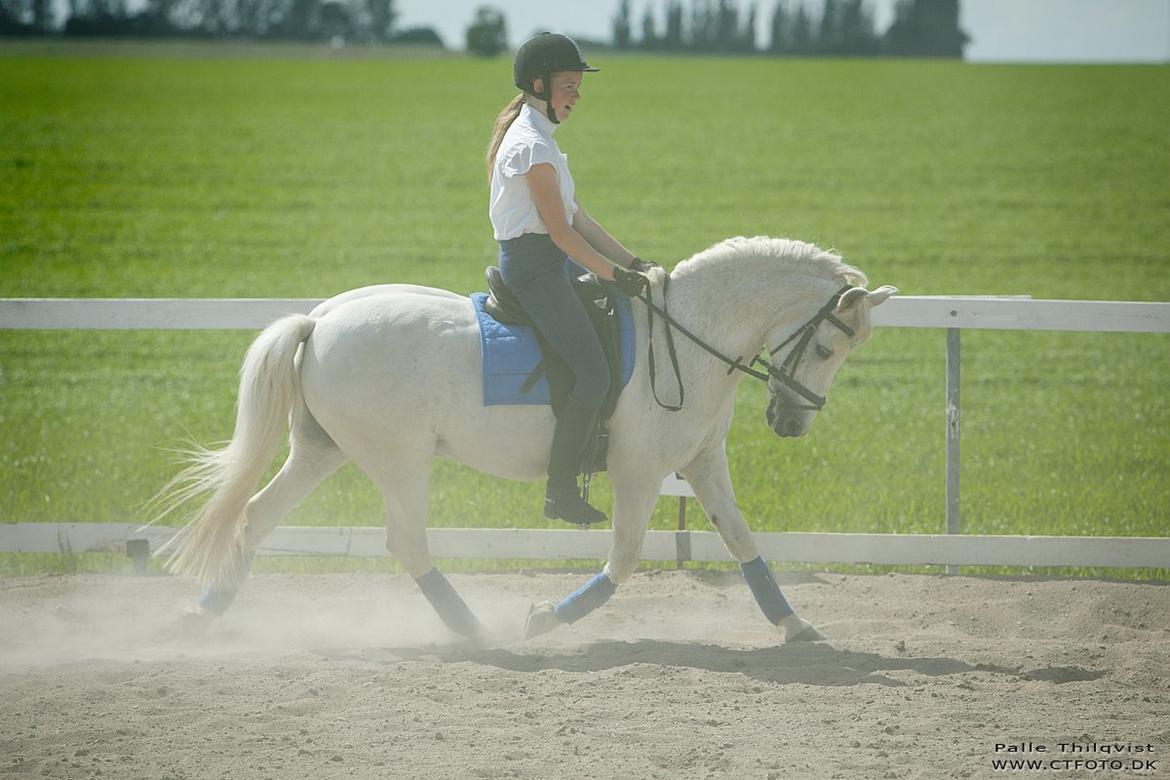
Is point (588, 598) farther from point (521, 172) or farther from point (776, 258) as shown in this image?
point (521, 172)

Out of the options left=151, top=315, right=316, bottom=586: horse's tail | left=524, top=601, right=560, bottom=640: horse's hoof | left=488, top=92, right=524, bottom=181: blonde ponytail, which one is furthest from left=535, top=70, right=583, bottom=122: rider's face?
left=524, top=601, right=560, bottom=640: horse's hoof

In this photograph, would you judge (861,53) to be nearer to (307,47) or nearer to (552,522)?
(307,47)

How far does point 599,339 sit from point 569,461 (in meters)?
0.56

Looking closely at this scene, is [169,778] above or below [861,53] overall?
below

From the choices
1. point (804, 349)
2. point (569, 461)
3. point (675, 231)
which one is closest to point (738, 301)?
point (804, 349)

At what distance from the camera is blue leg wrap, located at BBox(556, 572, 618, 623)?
19.6 feet

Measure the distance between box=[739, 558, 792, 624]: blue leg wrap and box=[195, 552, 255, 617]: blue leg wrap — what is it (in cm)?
237

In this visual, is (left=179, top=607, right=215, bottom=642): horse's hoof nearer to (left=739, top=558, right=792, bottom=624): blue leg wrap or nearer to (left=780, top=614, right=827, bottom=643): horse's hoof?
(left=739, top=558, right=792, bottom=624): blue leg wrap

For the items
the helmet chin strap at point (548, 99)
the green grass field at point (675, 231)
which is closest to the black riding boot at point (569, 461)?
the helmet chin strap at point (548, 99)

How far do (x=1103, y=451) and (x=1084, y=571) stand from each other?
11.5 ft

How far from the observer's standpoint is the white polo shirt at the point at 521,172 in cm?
544

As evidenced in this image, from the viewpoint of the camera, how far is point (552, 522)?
874cm

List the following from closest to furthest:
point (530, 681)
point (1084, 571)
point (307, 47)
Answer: point (530, 681)
point (1084, 571)
point (307, 47)

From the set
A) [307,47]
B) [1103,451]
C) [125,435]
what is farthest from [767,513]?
[307,47]
